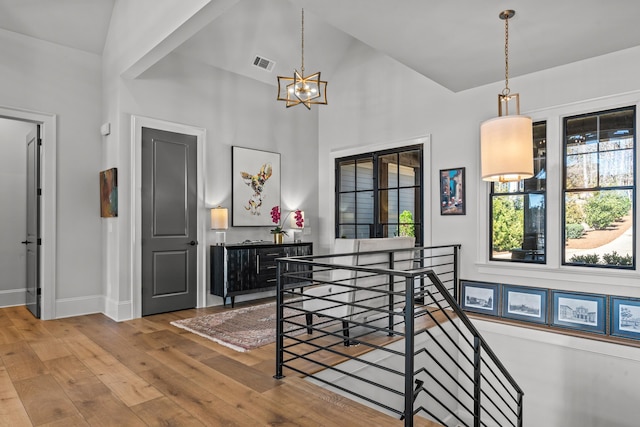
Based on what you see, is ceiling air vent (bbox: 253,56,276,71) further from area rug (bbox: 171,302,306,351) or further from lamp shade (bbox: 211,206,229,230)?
area rug (bbox: 171,302,306,351)

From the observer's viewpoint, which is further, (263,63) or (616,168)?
(263,63)

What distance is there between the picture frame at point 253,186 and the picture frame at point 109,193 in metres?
1.55

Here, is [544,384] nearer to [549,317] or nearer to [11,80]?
[549,317]

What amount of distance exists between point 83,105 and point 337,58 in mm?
3800

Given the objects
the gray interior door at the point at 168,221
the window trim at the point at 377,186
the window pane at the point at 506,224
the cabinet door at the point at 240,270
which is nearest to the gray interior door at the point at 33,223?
the gray interior door at the point at 168,221

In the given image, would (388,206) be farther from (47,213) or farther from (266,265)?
(47,213)

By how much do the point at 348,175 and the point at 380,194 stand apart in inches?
29.7

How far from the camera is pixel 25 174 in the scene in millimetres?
5574

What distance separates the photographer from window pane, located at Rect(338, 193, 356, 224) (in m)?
6.41

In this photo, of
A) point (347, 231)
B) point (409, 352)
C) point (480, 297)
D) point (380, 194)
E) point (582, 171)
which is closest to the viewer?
point (409, 352)

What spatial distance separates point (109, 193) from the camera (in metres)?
4.68

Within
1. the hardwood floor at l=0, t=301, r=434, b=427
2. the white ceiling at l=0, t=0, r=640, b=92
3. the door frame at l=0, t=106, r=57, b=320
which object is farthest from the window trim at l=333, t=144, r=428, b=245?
the door frame at l=0, t=106, r=57, b=320

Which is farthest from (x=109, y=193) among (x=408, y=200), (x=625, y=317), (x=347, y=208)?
(x=625, y=317)

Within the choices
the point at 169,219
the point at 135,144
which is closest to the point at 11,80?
the point at 135,144
